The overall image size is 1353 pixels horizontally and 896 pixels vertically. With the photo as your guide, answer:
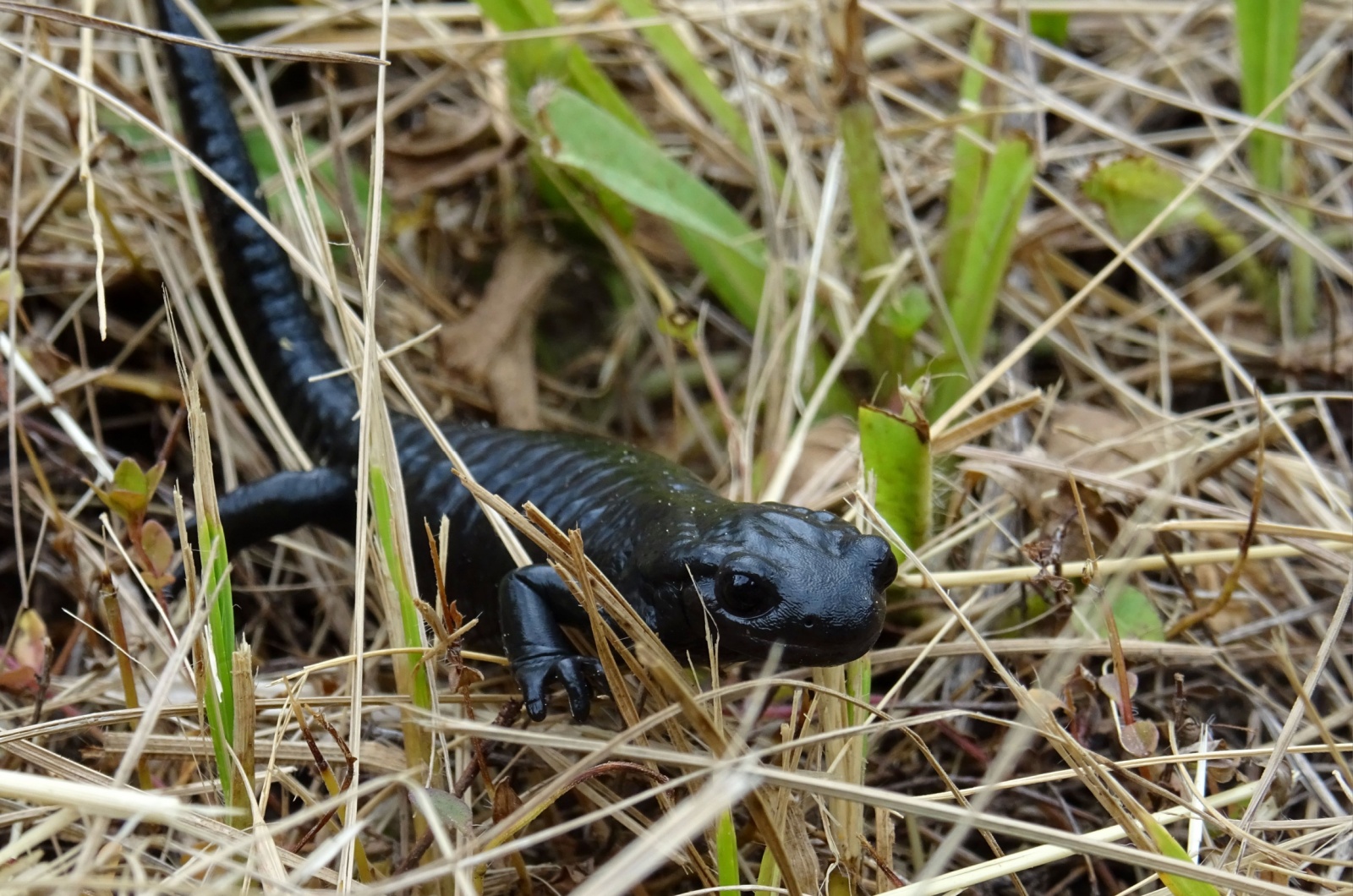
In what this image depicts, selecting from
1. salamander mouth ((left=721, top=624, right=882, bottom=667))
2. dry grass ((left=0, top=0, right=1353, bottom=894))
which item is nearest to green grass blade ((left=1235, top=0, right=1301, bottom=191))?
dry grass ((left=0, top=0, right=1353, bottom=894))

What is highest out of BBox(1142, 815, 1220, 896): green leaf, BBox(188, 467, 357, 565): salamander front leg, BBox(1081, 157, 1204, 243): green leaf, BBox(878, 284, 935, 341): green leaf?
BBox(1081, 157, 1204, 243): green leaf

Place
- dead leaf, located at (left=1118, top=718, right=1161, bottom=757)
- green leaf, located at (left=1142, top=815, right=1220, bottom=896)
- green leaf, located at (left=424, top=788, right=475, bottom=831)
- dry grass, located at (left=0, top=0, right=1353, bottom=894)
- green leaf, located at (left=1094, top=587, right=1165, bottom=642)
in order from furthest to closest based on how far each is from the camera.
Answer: green leaf, located at (left=1094, top=587, right=1165, bottom=642), dead leaf, located at (left=1118, top=718, right=1161, bottom=757), dry grass, located at (left=0, top=0, right=1353, bottom=894), green leaf, located at (left=424, top=788, right=475, bottom=831), green leaf, located at (left=1142, top=815, right=1220, bottom=896)

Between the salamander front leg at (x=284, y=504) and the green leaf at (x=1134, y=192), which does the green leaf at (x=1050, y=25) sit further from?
the salamander front leg at (x=284, y=504)

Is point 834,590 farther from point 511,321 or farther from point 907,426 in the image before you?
point 511,321

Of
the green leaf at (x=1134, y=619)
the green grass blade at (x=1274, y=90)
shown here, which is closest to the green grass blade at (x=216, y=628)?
the green leaf at (x=1134, y=619)

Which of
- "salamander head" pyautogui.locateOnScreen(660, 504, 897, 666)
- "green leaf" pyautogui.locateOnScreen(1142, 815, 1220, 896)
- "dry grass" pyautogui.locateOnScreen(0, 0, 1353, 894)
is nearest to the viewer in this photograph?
"green leaf" pyautogui.locateOnScreen(1142, 815, 1220, 896)

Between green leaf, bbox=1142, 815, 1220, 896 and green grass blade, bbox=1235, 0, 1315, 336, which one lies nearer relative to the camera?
green leaf, bbox=1142, 815, 1220, 896

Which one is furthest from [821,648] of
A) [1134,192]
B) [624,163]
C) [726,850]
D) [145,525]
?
[1134,192]

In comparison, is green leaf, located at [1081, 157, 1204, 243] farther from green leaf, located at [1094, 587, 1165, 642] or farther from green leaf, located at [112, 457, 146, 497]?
green leaf, located at [112, 457, 146, 497]
